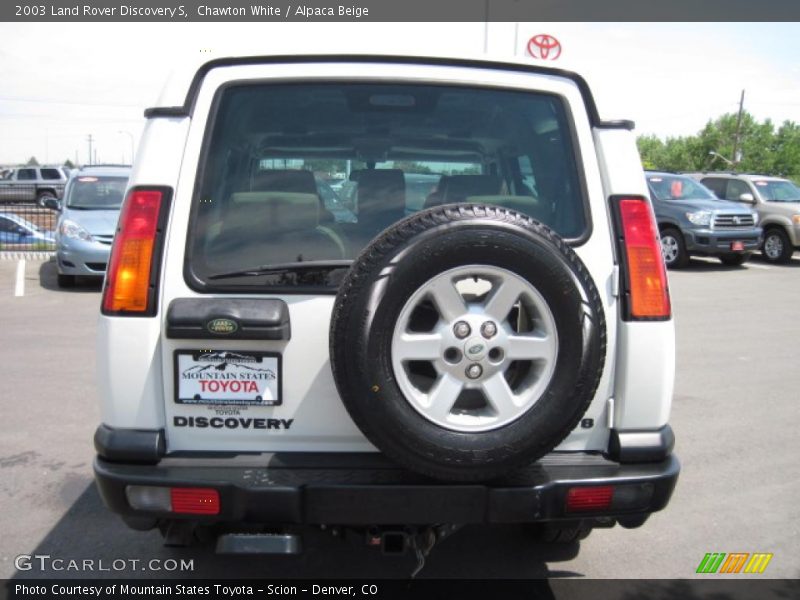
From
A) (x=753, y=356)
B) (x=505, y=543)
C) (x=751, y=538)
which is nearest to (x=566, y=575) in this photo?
(x=505, y=543)

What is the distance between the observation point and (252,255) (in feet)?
8.84

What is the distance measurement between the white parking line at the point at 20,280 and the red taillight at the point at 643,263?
1040 centimetres

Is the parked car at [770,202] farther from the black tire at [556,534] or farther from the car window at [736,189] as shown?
the black tire at [556,534]

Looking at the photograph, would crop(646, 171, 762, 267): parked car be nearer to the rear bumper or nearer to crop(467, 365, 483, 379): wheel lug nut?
the rear bumper

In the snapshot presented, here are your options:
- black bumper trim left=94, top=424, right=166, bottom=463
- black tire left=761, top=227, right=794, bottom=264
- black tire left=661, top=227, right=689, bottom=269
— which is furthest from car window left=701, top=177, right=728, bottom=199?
black bumper trim left=94, top=424, right=166, bottom=463

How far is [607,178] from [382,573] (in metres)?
2.00

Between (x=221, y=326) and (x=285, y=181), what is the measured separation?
65 centimetres

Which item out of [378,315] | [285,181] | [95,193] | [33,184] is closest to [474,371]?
[378,315]

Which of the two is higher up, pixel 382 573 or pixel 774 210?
pixel 774 210

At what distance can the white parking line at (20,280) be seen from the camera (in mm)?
11227

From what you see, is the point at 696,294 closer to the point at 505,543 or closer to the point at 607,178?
the point at 505,543

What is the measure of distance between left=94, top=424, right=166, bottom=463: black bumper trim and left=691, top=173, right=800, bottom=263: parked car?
1631cm

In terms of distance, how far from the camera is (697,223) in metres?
15.1

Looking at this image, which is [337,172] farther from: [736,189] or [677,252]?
[736,189]
